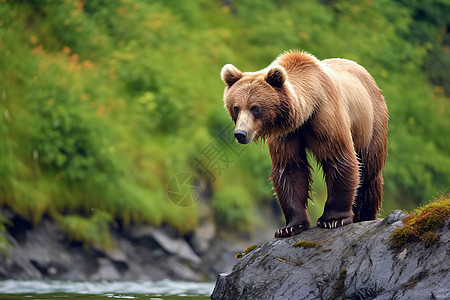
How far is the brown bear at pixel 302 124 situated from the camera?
212 inches

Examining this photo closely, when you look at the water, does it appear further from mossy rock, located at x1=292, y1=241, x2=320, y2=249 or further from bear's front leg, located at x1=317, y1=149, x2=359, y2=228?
bear's front leg, located at x1=317, y1=149, x2=359, y2=228

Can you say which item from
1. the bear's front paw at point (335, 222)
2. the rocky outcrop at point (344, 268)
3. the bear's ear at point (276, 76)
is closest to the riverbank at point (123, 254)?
the rocky outcrop at point (344, 268)

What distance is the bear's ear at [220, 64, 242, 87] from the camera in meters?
5.57

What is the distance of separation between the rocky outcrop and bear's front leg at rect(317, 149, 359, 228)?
157mm

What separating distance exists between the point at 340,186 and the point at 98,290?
3.46 metres

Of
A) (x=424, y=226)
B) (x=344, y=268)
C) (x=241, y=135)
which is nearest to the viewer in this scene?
(x=424, y=226)

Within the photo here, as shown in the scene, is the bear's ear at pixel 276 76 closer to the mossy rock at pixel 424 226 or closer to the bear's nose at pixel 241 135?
the bear's nose at pixel 241 135

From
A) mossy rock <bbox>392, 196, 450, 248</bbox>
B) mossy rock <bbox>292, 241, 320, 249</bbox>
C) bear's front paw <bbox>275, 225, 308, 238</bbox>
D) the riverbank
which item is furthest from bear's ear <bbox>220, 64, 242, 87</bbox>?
the riverbank

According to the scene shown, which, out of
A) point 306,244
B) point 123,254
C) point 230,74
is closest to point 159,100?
point 123,254

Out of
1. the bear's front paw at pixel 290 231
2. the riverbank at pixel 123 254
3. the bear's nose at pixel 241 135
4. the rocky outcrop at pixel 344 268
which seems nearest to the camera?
the rocky outcrop at pixel 344 268

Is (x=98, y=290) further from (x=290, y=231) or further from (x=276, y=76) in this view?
(x=276, y=76)

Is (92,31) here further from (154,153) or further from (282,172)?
(282,172)

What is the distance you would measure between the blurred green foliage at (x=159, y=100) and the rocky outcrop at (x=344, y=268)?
14.1ft

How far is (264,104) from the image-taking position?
5375mm
